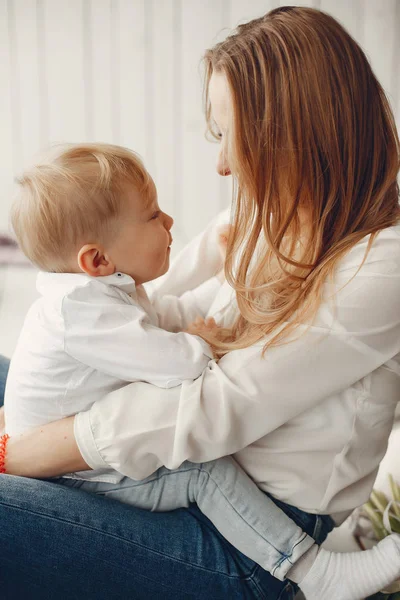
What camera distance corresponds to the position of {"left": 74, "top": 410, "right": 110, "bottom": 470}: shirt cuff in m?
1.05

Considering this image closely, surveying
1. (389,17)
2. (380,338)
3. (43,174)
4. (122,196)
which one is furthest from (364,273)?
(389,17)

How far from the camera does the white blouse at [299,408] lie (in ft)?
3.24

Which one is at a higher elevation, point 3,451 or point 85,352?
point 85,352

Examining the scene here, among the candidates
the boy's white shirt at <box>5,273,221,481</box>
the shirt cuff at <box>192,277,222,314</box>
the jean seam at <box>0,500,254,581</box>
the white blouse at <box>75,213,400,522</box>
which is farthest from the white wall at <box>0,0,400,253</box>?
the jean seam at <box>0,500,254,581</box>

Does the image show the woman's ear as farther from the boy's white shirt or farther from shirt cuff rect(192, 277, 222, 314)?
shirt cuff rect(192, 277, 222, 314)

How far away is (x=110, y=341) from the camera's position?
1.05 m

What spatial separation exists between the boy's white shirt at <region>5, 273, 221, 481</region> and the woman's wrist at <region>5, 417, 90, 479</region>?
3 cm

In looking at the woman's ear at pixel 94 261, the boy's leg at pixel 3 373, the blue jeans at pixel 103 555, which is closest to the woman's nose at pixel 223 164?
the woman's ear at pixel 94 261

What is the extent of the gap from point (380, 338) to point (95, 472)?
0.53m

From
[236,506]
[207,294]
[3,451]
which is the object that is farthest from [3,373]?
[236,506]

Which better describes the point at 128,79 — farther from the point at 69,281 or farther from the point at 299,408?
the point at 299,408

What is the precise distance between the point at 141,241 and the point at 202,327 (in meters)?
0.19

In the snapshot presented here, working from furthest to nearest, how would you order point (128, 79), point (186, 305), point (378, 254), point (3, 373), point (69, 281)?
point (128, 79) < point (3, 373) < point (186, 305) < point (69, 281) < point (378, 254)

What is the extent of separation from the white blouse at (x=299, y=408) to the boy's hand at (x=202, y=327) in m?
0.13
